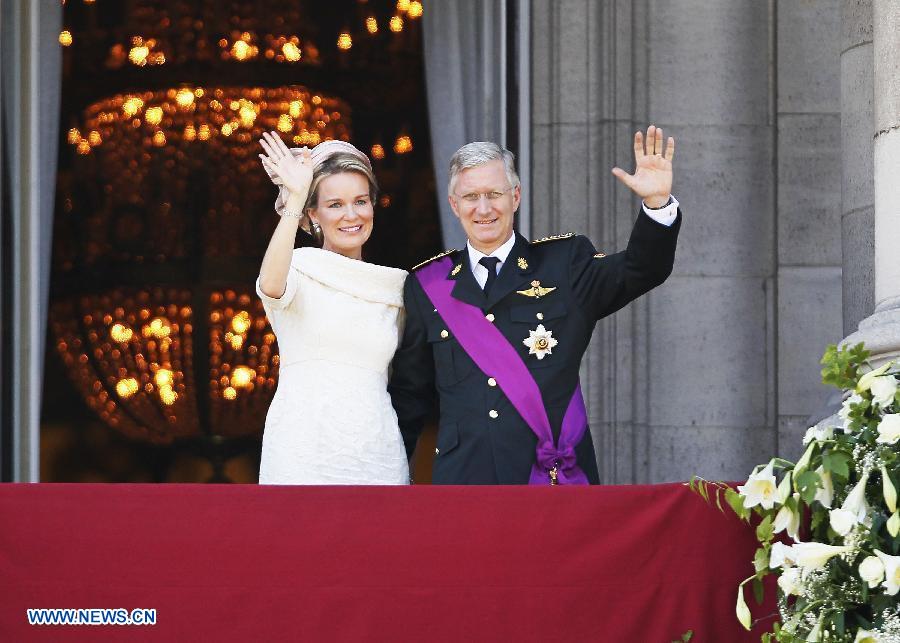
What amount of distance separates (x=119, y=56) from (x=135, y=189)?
0.78 m

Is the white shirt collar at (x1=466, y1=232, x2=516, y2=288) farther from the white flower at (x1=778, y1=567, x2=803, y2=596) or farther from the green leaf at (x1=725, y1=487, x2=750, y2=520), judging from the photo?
the white flower at (x1=778, y1=567, x2=803, y2=596)

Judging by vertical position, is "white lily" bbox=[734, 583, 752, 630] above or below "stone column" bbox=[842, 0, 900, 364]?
below

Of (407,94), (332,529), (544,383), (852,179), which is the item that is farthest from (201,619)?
(407,94)

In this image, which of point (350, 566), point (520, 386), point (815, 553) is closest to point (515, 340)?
point (520, 386)

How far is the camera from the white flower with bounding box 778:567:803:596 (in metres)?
4.27

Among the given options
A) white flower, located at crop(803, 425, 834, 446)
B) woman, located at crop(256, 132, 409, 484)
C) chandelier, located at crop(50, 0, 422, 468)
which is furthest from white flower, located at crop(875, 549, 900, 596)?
chandelier, located at crop(50, 0, 422, 468)

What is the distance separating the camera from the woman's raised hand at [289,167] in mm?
5293

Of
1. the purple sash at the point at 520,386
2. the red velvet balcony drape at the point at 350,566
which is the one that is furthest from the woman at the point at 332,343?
the red velvet balcony drape at the point at 350,566

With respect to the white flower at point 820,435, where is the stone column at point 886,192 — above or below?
above

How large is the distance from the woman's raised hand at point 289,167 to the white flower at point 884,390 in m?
1.81

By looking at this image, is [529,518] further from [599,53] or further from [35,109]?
[35,109]

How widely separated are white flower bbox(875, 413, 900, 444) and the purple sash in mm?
1397

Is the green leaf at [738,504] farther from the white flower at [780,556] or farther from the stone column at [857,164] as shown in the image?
the stone column at [857,164]

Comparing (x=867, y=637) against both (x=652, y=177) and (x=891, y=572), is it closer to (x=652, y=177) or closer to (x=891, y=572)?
(x=891, y=572)
